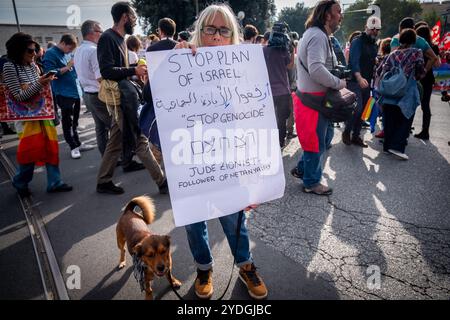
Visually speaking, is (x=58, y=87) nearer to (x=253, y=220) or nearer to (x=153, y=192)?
(x=153, y=192)

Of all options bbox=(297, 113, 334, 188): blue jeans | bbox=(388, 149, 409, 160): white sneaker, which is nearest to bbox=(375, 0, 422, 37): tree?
bbox=(388, 149, 409, 160): white sneaker

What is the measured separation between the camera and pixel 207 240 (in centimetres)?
213

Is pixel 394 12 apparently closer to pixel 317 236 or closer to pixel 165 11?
pixel 165 11

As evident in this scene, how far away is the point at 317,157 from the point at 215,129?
7.15 feet

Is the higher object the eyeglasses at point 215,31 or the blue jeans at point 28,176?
the eyeglasses at point 215,31

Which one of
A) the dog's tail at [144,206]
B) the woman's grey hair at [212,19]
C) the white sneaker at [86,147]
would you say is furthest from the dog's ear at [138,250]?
the white sneaker at [86,147]

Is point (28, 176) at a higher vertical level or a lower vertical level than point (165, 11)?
lower

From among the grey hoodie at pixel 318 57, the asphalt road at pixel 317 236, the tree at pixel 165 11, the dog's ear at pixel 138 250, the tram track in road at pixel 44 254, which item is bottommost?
the asphalt road at pixel 317 236

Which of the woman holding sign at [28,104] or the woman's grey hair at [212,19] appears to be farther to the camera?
the woman holding sign at [28,104]

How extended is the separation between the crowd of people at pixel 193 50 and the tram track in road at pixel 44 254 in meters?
0.53

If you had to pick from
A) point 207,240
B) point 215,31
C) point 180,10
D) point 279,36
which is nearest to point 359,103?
point 279,36

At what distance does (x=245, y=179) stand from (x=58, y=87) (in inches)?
205

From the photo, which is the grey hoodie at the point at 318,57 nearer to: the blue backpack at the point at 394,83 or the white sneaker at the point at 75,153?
the blue backpack at the point at 394,83

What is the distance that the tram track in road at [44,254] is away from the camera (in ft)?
7.43
